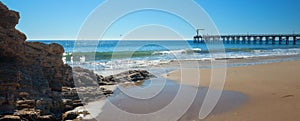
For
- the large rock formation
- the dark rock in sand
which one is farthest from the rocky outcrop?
the dark rock in sand

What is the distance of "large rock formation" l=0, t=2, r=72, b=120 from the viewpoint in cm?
568

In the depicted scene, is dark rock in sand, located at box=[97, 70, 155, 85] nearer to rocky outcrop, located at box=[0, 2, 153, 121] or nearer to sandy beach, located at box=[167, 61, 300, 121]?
rocky outcrop, located at box=[0, 2, 153, 121]

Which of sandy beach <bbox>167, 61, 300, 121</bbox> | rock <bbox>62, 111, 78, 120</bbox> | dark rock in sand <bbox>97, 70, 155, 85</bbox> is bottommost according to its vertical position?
sandy beach <bbox>167, 61, 300, 121</bbox>

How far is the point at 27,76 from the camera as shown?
6.86 m

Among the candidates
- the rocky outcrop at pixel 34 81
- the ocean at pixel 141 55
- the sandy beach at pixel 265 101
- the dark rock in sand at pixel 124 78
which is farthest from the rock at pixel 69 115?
the ocean at pixel 141 55

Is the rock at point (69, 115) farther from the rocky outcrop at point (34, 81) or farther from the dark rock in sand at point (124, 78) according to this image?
the dark rock in sand at point (124, 78)

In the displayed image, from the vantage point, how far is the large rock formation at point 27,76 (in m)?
5.68

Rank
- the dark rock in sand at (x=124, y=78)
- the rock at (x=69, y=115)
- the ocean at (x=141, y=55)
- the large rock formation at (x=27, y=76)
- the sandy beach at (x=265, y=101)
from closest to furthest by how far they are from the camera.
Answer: the large rock formation at (x=27, y=76) < the sandy beach at (x=265, y=101) < the rock at (x=69, y=115) < the dark rock in sand at (x=124, y=78) < the ocean at (x=141, y=55)

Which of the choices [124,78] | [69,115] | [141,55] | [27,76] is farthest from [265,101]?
[141,55]

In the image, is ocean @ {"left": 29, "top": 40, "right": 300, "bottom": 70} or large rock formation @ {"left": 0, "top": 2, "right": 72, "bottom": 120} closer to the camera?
large rock formation @ {"left": 0, "top": 2, "right": 72, "bottom": 120}

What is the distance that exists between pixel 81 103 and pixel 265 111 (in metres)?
5.16

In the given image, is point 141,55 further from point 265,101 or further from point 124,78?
point 265,101

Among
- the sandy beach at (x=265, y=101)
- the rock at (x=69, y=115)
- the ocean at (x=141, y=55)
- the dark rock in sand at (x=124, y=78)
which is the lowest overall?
the sandy beach at (x=265, y=101)

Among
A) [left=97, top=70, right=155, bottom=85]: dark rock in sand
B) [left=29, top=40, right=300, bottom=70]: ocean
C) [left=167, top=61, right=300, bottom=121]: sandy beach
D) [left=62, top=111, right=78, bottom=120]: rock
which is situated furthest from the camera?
[left=29, top=40, right=300, bottom=70]: ocean
